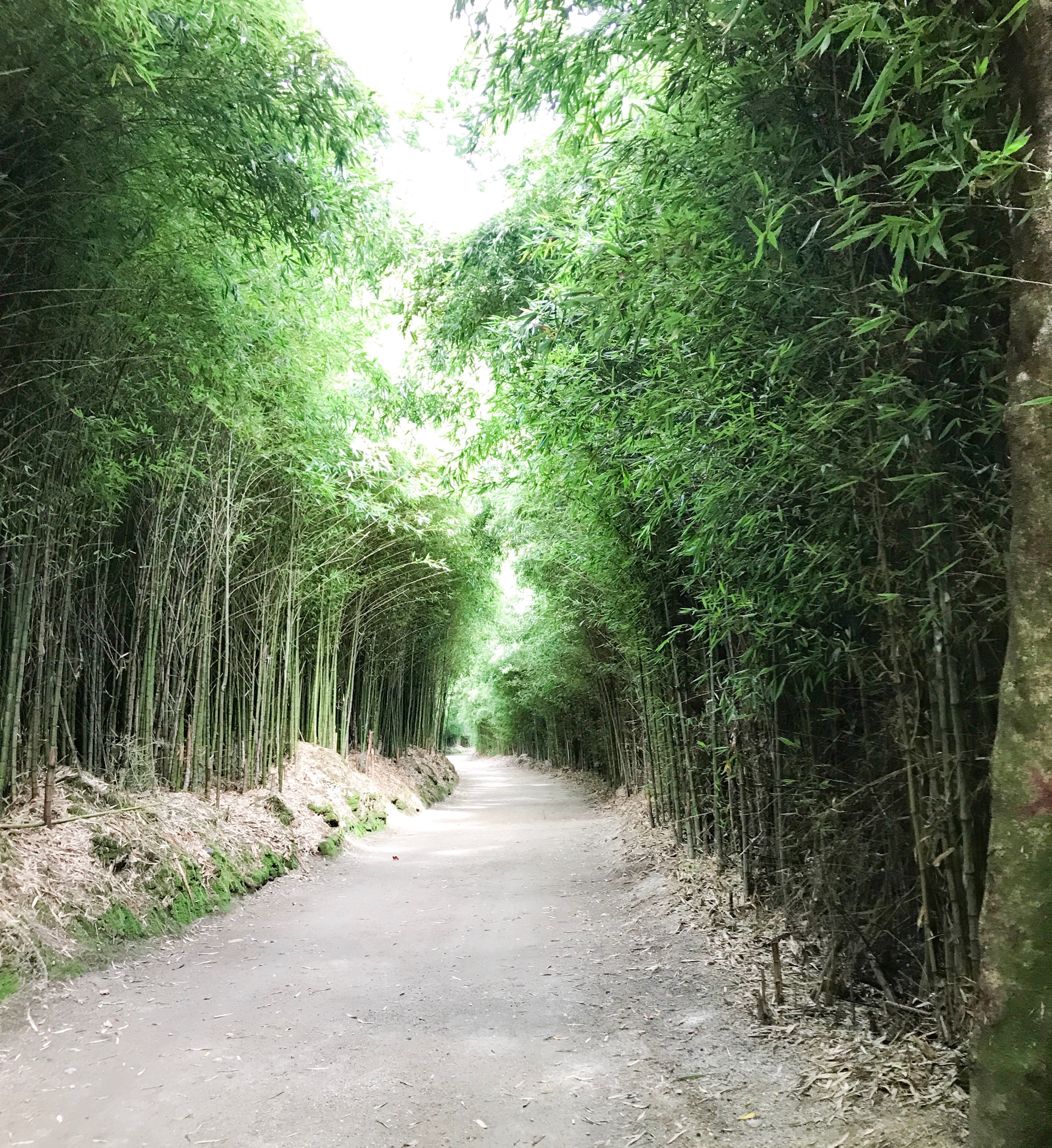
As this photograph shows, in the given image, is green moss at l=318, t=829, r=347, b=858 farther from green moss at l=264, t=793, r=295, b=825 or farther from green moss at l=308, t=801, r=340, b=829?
green moss at l=264, t=793, r=295, b=825

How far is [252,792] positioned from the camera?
6199 millimetres

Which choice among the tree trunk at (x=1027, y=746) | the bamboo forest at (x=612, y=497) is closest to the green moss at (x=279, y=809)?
the bamboo forest at (x=612, y=497)

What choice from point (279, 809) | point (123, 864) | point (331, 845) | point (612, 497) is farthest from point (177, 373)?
point (331, 845)

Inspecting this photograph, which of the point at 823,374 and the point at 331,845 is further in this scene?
the point at 331,845

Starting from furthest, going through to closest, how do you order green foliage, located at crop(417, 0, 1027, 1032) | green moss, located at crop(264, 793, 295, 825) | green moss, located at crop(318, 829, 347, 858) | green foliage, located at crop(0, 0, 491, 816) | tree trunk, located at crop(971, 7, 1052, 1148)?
green moss, located at crop(318, 829, 347, 858), green moss, located at crop(264, 793, 295, 825), green foliage, located at crop(0, 0, 491, 816), green foliage, located at crop(417, 0, 1027, 1032), tree trunk, located at crop(971, 7, 1052, 1148)

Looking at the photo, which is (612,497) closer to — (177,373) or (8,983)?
(177,373)

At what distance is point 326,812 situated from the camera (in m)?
6.88

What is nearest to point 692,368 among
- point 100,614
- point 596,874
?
point 100,614

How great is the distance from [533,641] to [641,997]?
8.65 metres

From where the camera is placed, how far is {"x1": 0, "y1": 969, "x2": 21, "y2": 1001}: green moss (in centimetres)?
284

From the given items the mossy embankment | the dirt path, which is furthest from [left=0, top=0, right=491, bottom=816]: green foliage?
the dirt path

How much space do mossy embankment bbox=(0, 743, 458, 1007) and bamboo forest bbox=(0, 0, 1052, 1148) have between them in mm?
31

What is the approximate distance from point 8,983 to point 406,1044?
1575 mm

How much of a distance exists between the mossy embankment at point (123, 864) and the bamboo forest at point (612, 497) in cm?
3
